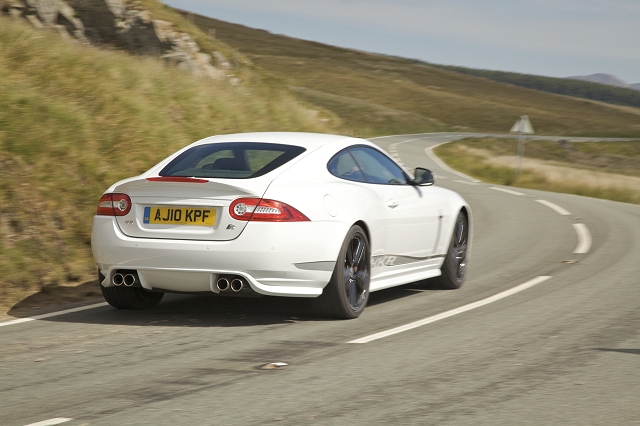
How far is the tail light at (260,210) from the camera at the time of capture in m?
6.54

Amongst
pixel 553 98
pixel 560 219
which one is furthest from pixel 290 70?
pixel 560 219

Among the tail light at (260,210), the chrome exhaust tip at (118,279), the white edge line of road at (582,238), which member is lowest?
the white edge line of road at (582,238)

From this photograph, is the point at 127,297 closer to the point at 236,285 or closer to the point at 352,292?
the point at 236,285

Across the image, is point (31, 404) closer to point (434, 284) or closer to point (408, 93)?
point (434, 284)

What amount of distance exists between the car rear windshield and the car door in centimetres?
83

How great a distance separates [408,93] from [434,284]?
9101 cm

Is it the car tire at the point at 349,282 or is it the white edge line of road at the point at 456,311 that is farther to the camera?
the car tire at the point at 349,282

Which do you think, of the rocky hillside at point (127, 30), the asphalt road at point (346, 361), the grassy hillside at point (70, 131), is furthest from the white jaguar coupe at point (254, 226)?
the rocky hillside at point (127, 30)

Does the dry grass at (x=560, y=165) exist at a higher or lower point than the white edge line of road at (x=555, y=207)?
lower

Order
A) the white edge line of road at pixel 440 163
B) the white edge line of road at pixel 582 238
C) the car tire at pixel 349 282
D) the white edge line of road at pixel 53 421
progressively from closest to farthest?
1. the white edge line of road at pixel 53 421
2. the car tire at pixel 349 282
3. the white edge line of road at pixel 582 238
4. the white edge line of road at pixel 440 163

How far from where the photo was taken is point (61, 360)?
5.69m

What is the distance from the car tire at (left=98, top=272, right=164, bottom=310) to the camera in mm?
7410

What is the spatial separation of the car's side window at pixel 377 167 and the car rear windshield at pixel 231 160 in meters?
0.69

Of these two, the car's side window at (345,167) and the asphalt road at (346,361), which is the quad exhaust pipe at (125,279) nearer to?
the asphalt road at (346,361)
